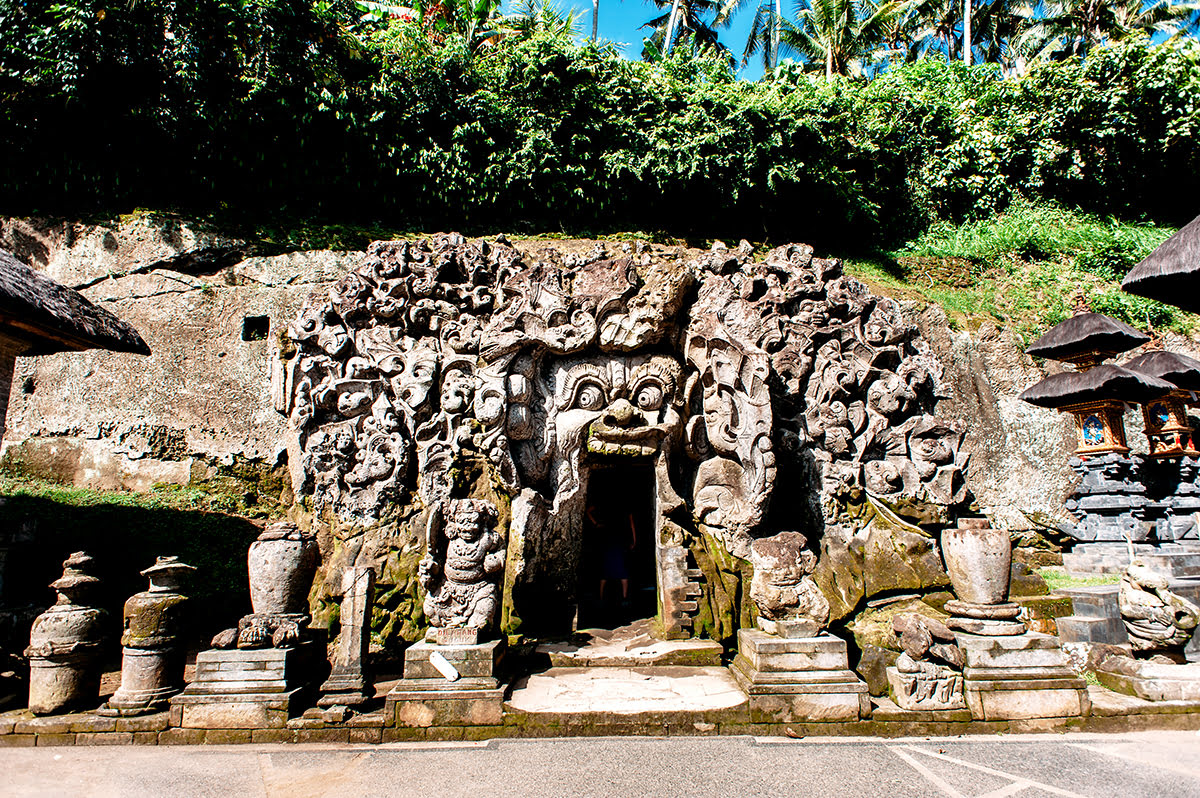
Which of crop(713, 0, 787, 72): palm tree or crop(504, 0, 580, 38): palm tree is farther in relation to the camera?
crop(713, 0, 787, 72): palm tree

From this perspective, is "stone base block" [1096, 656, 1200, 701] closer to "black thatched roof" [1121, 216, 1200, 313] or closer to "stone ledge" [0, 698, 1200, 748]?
"stone ledge" [0, 698, 1200, 748]

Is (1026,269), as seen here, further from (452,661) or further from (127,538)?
(127,538)

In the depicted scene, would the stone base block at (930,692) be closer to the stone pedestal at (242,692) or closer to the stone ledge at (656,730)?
the stone ledge at (656,730)

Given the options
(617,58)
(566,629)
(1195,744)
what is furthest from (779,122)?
(1195,744)

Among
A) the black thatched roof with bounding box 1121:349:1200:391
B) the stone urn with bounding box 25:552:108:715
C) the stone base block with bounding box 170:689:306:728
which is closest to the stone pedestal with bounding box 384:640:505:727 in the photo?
the stone base block with bounding box 170:689:306:728

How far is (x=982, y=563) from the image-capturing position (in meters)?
5.84

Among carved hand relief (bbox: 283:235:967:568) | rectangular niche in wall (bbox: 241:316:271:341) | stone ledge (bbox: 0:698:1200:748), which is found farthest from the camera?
rectangular niche in wall (bbox: 241:316:271:341)

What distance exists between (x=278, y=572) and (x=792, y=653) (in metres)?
4.88

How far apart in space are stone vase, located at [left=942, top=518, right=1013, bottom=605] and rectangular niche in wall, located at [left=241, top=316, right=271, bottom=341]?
11.3 meters

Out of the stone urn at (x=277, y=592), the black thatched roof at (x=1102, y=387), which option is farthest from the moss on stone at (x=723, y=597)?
the black thatched roof at (x=1102, y=387)

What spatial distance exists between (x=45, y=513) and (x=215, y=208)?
287 inches

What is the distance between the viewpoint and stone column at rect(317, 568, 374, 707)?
5.67 m

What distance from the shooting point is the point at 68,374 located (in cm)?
1109

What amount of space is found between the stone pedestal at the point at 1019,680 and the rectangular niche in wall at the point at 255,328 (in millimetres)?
11635
